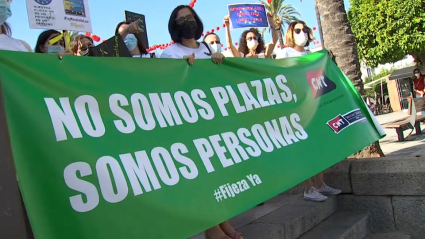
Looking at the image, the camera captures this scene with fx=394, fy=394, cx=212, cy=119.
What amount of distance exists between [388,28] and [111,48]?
1732 centimetres

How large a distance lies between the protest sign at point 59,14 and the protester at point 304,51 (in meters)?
1.98

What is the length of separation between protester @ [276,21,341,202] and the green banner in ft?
2.00

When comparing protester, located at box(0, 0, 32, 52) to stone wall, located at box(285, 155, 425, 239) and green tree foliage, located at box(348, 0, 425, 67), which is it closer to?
stone wall, located at box(285, 155, 425, 239)

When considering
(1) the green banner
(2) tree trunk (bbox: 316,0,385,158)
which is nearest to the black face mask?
(1) the green banner

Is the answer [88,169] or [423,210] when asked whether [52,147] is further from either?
[423,210]

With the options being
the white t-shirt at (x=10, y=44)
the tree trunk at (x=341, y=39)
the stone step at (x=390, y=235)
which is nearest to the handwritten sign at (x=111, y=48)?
the white t-shirt at (x=10, y=44)

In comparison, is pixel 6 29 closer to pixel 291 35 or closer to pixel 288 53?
pixel 288 53

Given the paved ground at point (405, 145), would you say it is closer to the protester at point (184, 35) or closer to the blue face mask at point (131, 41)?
the protester at point (184, 35)

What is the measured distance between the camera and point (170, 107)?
2490mm

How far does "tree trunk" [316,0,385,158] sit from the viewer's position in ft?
17.7

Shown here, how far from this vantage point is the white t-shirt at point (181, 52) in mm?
3174

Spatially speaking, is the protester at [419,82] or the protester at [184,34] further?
the protester at [419,82]

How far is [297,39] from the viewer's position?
4.31 meters

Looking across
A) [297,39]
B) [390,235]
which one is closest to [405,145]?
[390,235]
